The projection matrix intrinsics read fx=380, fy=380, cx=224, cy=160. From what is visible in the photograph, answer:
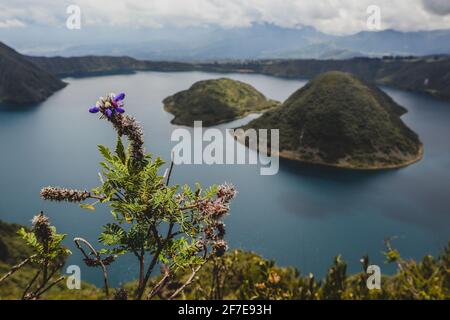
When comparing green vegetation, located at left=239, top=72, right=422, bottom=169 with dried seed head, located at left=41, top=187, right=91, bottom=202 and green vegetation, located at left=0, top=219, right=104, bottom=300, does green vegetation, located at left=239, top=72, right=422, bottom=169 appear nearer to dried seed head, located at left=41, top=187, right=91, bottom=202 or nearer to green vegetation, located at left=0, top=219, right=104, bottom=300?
green vegetation, located at left=0, top=219, right=104, bottom=300

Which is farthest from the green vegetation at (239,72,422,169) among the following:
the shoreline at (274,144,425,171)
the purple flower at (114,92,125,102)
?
the purple flower at (114,92,125,102)

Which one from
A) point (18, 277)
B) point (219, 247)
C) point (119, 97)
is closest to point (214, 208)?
point (219, 247)

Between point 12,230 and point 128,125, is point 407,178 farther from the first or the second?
point 128,125

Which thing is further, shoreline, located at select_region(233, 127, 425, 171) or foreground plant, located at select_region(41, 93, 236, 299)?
shoreline, located at select_region(233, 127, 425, 171)

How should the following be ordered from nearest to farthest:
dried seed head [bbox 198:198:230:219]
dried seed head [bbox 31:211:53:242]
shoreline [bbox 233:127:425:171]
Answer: dried seed head [bbox 31:211:53:242] → dried seed head [bbox 198:198:230:219] → shoreline [bbox 233:127:425:171]

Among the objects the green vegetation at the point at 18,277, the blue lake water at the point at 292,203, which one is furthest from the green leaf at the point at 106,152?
the blue lake water at the point at 292,203

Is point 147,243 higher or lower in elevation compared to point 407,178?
higher
